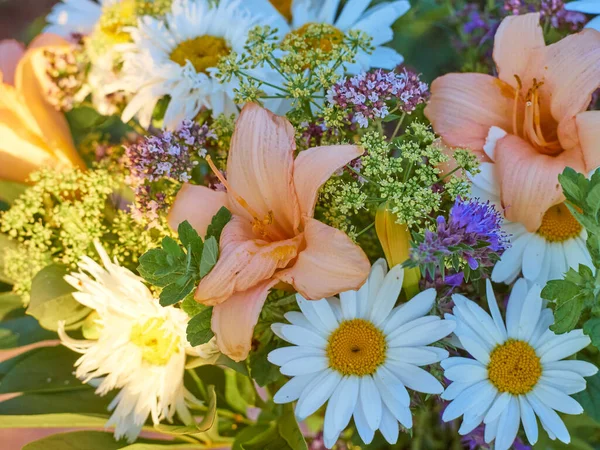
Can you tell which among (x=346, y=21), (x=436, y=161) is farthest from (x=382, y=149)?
(x=346, y=21)

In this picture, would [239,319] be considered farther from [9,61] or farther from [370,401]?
[9,61]

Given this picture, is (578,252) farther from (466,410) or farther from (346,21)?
(346,21)

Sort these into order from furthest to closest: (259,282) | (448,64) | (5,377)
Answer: (448,64)
(5,377)
(259,282)

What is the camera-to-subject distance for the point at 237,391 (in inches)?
26.7

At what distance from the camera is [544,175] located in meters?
0.48

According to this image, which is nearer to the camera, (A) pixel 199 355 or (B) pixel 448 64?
(A) pixel 199 355

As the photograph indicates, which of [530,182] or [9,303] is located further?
[9,303]

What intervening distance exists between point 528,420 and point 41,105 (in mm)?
577

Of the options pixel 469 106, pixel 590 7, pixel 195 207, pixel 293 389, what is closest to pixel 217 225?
pixel 195 207

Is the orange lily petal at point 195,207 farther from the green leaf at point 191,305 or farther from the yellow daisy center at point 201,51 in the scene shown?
the yellow daisy center at point 201,51

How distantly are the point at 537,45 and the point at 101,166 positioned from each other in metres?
0.42

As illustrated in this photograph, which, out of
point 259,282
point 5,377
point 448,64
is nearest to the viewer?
point 259,282

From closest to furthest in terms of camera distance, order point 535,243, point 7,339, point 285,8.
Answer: point 535,243
point 7,339
point 285,8

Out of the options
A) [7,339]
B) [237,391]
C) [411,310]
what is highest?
[411,310]
